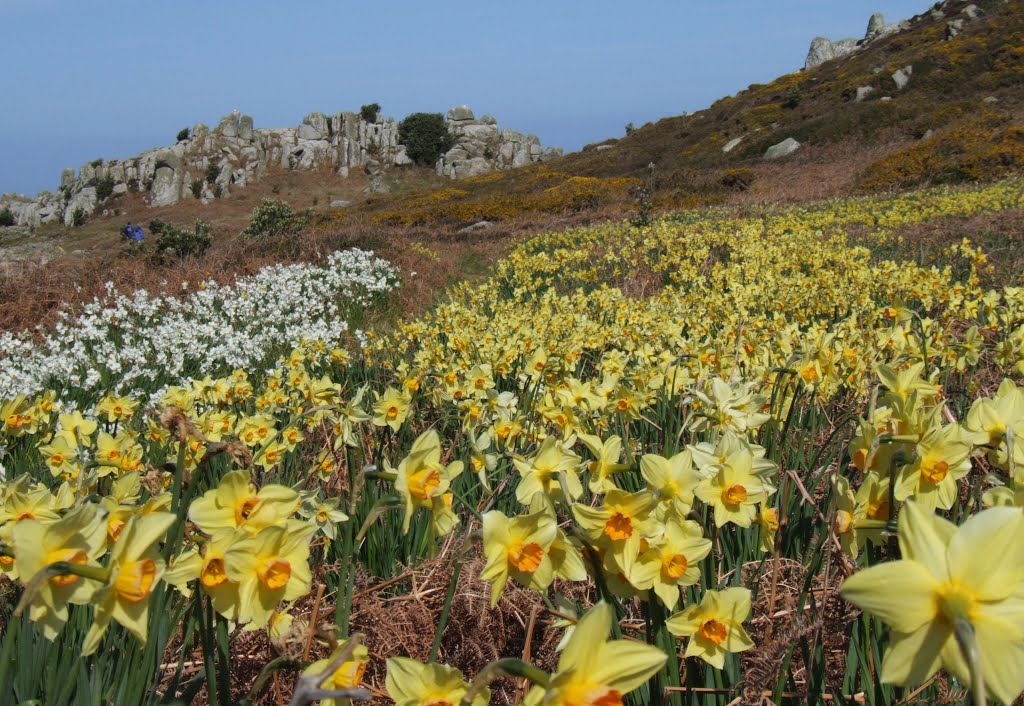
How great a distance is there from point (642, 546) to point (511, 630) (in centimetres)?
111

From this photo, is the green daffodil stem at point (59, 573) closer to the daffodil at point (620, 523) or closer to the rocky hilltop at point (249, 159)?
the daffodil at point (620, 523)

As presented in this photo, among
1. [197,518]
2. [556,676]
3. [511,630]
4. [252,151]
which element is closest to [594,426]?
[511,630]

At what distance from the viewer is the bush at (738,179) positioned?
26.8 metres

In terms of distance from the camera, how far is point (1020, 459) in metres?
1.17

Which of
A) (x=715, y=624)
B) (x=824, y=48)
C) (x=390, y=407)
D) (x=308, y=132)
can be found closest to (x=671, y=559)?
(x=715, y=624)

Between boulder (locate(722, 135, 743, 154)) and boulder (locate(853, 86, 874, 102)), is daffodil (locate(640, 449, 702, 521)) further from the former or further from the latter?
boulder (locate(853, 86, 874, 102))

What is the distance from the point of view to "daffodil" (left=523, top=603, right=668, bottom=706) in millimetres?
801

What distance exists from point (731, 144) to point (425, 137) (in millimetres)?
29219

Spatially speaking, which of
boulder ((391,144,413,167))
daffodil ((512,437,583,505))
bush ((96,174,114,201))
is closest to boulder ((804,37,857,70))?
boulder ((391,144,413,167))

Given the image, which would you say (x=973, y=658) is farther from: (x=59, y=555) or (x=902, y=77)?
(x=902, y=77)

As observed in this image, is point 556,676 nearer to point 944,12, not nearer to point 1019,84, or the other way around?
point 1019,84

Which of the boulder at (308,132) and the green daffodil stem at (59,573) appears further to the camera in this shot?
the boulder at (308,132)

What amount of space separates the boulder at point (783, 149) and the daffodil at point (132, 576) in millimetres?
34197

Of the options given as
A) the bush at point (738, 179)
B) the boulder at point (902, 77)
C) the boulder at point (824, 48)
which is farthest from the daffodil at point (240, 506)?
the boulder at point (824, 48)
